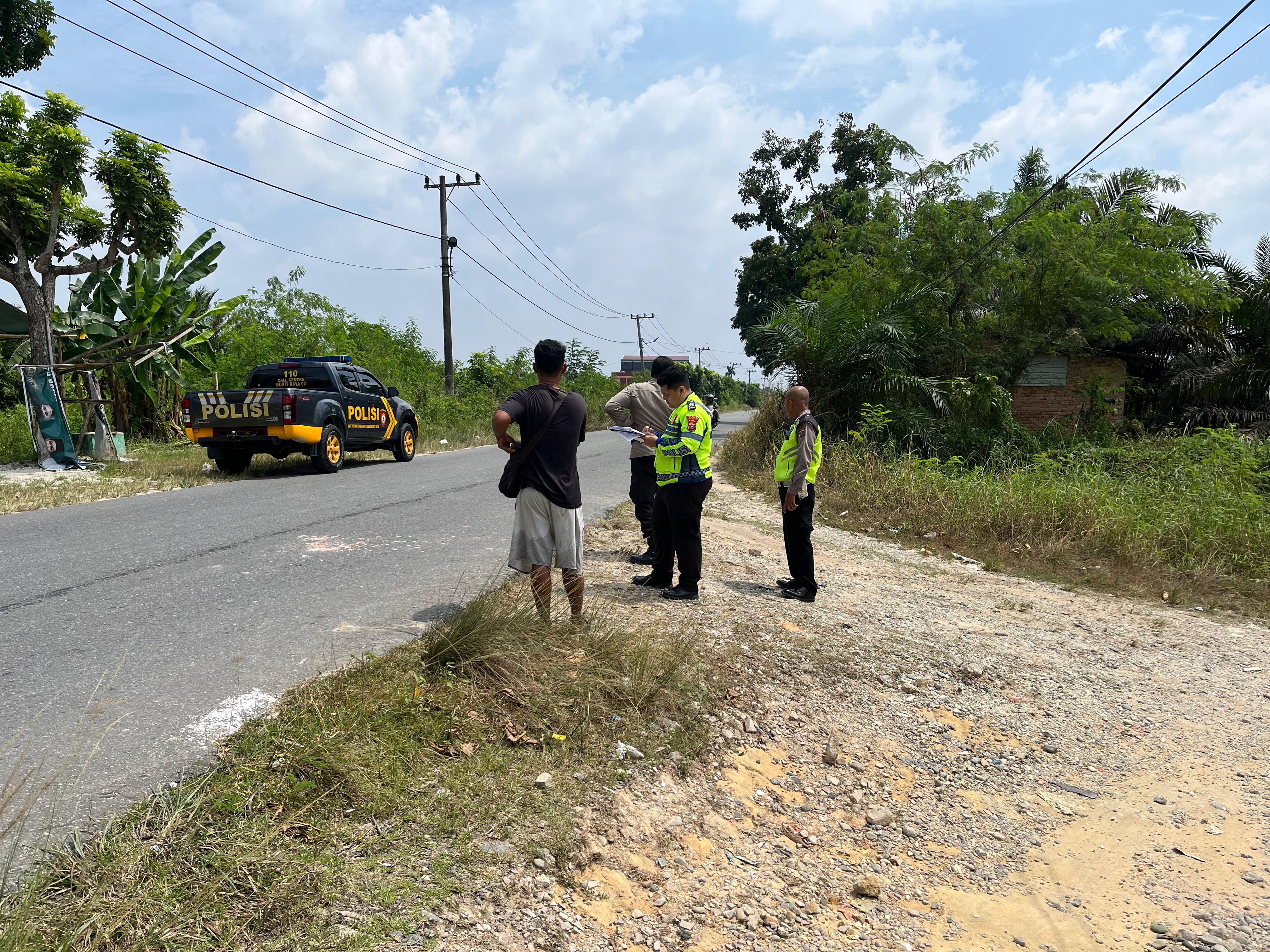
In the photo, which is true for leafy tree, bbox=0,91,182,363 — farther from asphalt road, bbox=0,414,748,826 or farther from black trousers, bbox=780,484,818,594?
black trousers, bbox=780,484,818,594

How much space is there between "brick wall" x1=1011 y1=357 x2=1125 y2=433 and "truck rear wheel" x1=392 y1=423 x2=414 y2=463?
44.3 ft

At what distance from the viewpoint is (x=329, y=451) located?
43.8 feet

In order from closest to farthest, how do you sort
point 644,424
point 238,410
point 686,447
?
point 686,447, point 644,424, point 238,410

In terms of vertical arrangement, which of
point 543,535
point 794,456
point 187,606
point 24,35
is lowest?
point 187,606

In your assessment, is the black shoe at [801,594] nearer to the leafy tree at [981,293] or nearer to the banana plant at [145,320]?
the leafy tree at [981,293]

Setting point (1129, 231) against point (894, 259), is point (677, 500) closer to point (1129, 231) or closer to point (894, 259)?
point (894, 259)

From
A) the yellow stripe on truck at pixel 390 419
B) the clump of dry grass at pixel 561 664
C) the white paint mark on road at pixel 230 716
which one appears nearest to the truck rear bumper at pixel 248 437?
the yellow stripe on truck at pixel 390 419

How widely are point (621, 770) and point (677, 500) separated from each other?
252cm

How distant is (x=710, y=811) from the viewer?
11.8 feet

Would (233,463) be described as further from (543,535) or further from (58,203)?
(543,535)

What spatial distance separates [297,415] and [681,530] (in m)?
8.69

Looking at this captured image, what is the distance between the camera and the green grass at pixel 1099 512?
868 cm

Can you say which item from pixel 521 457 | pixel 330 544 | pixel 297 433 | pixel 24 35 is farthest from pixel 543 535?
pixel 24 35

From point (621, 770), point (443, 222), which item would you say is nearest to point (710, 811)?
point (621, 770)
